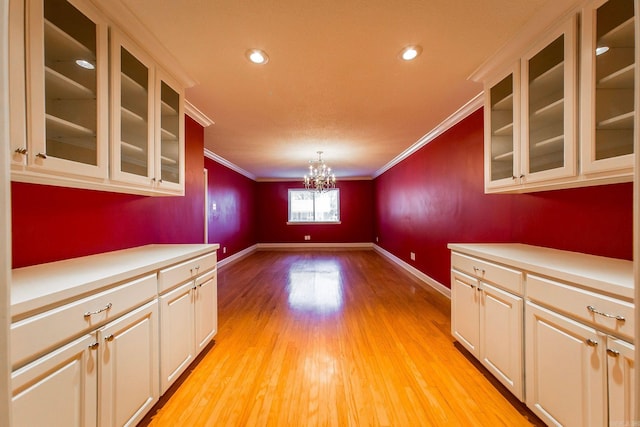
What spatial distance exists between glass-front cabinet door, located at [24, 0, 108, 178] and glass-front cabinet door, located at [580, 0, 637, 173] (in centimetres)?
272

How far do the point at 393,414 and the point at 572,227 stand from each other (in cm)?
182

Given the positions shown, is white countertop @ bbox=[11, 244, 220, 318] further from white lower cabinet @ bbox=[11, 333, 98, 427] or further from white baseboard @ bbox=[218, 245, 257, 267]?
white baseboard @ bbox=[218, 245, 257, 267]

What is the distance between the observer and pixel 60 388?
0.98 metres

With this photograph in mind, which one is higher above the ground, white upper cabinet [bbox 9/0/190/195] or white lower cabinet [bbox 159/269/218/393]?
white upper cabinet [bbox 9/0/190/195]

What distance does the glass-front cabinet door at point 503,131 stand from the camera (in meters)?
1.86

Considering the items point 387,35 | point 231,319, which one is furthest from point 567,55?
point 231,319

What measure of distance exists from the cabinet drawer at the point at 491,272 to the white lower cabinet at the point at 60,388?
2260mm

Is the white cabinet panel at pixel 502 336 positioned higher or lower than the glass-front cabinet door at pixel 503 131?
lower

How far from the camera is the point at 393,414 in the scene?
1.52 m

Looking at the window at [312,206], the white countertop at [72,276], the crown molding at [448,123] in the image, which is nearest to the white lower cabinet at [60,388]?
the white countertop at [72,276]

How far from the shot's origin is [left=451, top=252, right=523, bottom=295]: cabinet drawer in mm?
1542

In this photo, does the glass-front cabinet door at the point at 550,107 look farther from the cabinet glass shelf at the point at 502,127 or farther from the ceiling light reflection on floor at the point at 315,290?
the ceiling light reflection on floor at the point at 315,290

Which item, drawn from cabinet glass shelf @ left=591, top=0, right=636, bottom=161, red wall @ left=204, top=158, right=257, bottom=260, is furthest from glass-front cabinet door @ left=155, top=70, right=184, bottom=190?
red wall @ left=204, top=158, right=257, bottom=260

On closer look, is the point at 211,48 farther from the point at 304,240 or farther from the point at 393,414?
the point at 304,240
